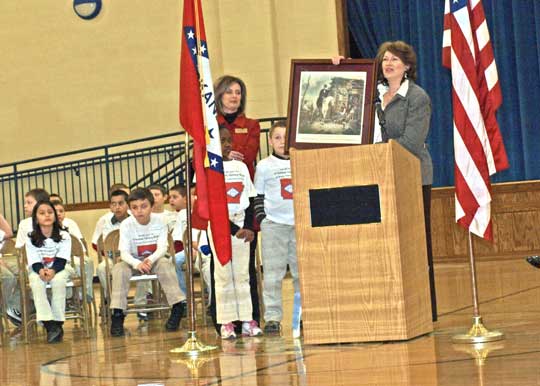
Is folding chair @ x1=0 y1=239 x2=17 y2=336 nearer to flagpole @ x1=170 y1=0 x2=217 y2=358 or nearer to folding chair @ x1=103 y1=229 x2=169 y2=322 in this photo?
folding chair @ x1=103 y1=229 x2=169 y2=322

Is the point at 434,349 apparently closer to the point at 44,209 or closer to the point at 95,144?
the point at 44,209

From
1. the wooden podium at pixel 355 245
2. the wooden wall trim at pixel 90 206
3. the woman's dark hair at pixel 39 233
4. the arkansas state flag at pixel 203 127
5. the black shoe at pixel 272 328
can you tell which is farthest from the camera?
the wooden wall trim at pixel 90 206

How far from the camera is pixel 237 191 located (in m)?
7.09

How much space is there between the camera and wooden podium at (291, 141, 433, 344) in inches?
222

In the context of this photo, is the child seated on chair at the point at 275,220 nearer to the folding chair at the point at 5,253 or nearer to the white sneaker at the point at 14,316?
the folding chair at the point at 5,253

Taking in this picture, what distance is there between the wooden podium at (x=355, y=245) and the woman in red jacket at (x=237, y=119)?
135cm

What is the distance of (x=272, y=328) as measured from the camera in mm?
6926

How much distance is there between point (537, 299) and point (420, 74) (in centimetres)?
735

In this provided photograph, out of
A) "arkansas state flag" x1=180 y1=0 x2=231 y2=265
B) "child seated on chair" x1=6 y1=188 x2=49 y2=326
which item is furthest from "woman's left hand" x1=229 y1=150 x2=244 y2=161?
"child seated on chair" x1=6 y1=188 x2=49 y2=326

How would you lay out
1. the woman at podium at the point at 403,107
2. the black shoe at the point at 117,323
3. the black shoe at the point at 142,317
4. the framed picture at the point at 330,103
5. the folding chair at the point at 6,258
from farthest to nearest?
the black shoe at the point at 142,317 → the folding chair at the point at 6,258 → the black shoe at the point at 117,323 → the woman at podium at the point at 403,107 → the framed picture at the point at 330,103

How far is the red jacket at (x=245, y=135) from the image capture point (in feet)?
23.4

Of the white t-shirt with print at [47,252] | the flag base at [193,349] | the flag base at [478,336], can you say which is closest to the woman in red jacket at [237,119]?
the flag base at [193,349]

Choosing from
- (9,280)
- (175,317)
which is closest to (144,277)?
(175,317)

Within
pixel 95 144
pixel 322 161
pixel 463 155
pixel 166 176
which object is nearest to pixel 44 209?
pixel 322 161
